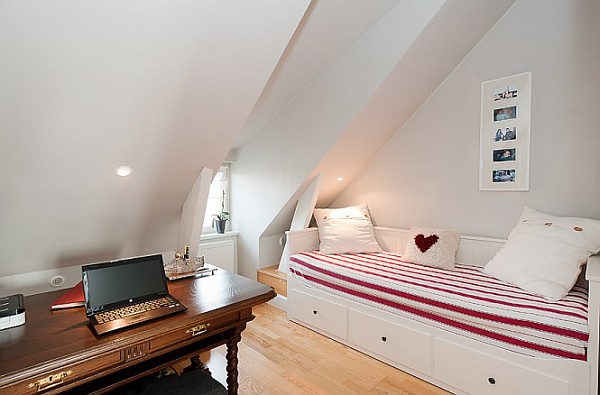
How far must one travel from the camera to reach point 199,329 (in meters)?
1.60

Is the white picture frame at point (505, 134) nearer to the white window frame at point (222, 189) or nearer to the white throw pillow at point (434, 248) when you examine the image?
the white throw pillow at point (434, 248)

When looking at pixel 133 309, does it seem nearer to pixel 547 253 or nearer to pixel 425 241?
pixel 425 241

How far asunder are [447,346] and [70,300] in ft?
6.86

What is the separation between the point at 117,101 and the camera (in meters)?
1.58

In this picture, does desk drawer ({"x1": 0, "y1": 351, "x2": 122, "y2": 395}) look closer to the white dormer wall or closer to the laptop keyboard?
the laptop keyboard

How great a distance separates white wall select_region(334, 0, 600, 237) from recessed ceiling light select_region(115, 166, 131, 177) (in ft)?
7.55

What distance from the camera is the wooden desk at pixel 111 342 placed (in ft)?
3.89

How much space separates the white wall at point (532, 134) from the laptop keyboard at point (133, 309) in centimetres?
231

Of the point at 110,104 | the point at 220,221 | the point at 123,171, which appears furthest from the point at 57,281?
the point at 220,221

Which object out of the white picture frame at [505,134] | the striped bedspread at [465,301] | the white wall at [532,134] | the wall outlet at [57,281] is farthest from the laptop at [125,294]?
the white picture frame at [505,134]

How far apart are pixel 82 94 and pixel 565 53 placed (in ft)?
9.52

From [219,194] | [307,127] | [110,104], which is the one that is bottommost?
[219,194]

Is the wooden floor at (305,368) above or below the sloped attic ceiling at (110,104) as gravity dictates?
below

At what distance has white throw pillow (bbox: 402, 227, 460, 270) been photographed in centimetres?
271
